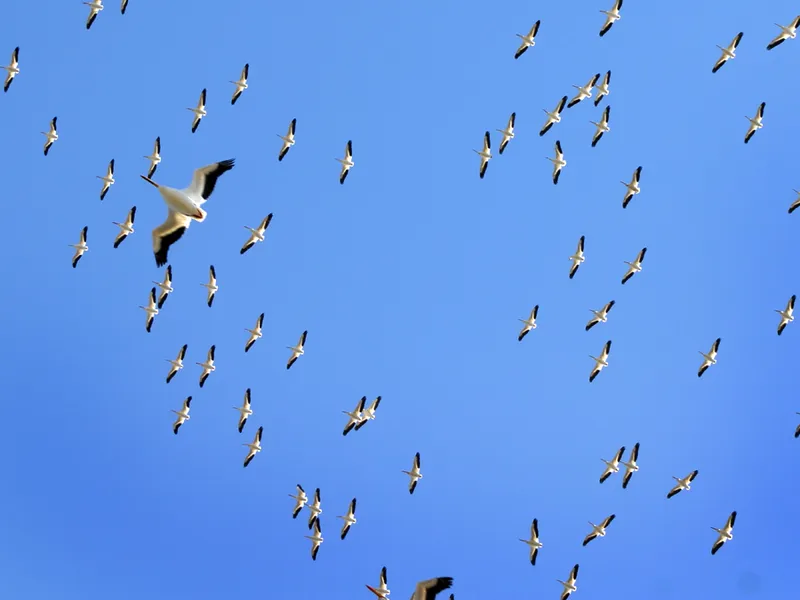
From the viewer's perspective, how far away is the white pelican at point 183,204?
40.0 meters

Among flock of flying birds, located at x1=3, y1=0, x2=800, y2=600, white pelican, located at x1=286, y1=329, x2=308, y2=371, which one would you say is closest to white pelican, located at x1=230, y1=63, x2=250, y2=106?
flock of flying birds, located at x1=3, y1=0, x2=800, y2=600

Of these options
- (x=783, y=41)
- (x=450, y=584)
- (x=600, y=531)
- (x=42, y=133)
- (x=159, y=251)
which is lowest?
(x=450, y=584)

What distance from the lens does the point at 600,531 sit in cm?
4947

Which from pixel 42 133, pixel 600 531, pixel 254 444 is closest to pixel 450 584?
pixel 600 531

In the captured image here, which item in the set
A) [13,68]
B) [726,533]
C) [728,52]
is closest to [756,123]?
[728,52]

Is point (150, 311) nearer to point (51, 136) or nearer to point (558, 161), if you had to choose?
point (51, 136)

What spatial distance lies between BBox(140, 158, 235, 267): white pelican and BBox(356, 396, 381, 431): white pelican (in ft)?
41.1

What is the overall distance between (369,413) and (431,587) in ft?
34.1

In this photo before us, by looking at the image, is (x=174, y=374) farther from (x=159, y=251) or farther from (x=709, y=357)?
(x=709, y=357)

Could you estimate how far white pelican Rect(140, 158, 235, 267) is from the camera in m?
40.0

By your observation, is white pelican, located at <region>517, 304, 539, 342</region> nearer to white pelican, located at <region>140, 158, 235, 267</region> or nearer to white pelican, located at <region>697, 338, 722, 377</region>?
white pelican, located at <region>697, 338, 722, 377</region>

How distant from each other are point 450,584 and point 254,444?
13.5 meters

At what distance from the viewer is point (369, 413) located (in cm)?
5059

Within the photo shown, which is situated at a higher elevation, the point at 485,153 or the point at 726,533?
the point at 485,153
